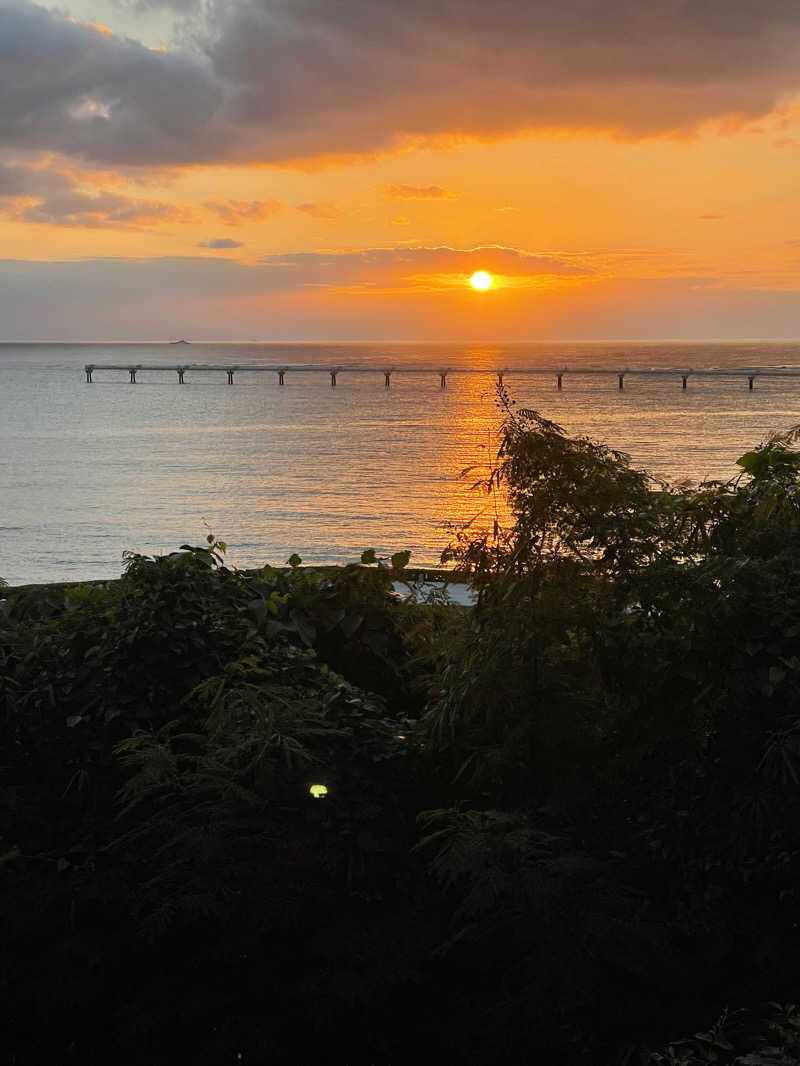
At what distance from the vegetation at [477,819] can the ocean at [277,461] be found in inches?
32.0

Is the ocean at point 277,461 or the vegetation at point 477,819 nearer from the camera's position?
the vegetation at point 477,819

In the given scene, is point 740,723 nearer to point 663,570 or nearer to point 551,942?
point 663,570

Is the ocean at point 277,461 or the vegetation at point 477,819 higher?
the vegetation at point 477,819

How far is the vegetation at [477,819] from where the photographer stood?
4.56 m

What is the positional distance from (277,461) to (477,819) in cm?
6229

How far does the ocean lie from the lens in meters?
36.6

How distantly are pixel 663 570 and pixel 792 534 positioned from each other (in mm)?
688

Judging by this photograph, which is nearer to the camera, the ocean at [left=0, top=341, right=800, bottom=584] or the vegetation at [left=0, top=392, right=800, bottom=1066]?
the vegetation at [left=0, top=392, right=800, bottom=1066]

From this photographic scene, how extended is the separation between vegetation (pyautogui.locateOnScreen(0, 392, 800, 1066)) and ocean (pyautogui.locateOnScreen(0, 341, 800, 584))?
2.67 ft

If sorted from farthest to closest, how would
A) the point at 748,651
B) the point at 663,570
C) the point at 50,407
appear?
the point at 50,407 → the point at 663,570 → the point at 748,651

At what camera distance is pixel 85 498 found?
162 ft

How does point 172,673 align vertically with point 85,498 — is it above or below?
above

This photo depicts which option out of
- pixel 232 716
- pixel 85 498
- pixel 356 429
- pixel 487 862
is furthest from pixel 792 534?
pixel 356 429

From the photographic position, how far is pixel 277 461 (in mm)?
66562
